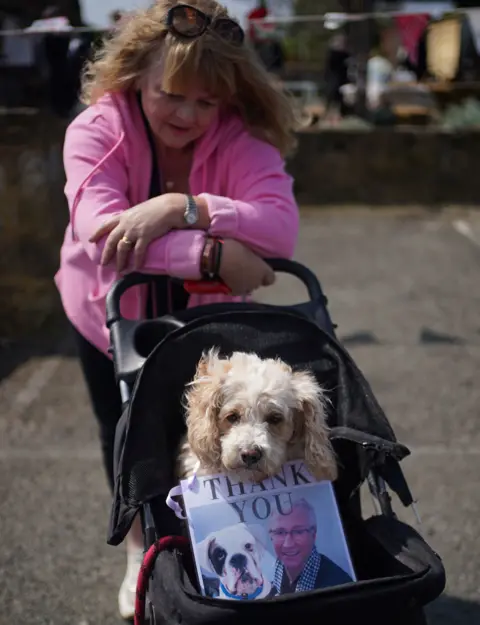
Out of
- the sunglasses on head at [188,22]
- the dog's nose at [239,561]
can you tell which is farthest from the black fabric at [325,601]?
the sunglasses on head at [188,22]

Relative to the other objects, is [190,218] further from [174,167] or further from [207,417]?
[207,417]

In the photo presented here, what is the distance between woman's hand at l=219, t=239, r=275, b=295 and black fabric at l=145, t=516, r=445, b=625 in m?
0.81

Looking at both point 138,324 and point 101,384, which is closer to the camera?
point 138,324

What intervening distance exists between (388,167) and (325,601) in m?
9.53

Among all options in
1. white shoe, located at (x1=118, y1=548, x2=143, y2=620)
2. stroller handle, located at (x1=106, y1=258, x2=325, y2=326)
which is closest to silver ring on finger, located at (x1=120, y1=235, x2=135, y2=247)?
stroller handle, located at (x1=106, y1=258, x2=325, y2=326)

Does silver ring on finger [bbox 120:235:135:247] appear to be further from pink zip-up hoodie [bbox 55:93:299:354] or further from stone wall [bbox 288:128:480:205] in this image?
stone wall [bbox 288:128:480:205]

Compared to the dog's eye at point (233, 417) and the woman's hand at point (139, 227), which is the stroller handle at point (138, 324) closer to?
the woman's hand at point (139, 227)

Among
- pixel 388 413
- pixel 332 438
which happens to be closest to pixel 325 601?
pixel 332 438

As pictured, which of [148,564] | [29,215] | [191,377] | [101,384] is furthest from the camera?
[29,215]

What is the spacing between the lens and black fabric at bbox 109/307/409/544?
6.75ft

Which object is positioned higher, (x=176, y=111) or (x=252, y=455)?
(x=176, y=111)

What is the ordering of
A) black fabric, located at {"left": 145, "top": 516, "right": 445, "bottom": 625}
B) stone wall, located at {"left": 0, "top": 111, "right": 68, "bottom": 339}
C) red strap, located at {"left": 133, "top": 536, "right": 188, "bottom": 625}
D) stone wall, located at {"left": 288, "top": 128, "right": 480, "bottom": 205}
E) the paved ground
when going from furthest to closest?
1. stone wall, located at {"left": 288, "top": 128, "right": 480, "bottom": 205}
2. stone wall, located at {"left": 0, "top": 111, "right": 68, "bottom": 339}
3. the paved ground
4. red strap, located at {"left": 133, "top": 536, "right": 188, "bottom": 625}
5. black fabric, located at {"left": 145, "top": 516, "right": 445, "bottom": 625}

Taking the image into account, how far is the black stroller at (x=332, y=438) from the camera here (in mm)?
1741

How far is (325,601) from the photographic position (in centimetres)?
173
